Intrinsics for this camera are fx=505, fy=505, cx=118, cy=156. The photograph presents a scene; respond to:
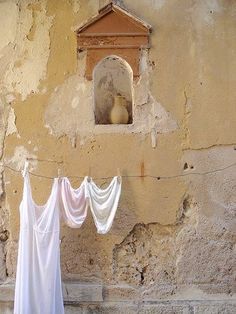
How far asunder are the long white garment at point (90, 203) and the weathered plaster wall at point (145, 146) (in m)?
0.22

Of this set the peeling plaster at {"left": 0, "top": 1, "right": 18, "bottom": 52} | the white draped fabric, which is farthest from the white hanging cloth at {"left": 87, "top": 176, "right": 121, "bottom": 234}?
the peeling plaster at {"left": 0, "top": 1, "right": 18, "bottom": 52}

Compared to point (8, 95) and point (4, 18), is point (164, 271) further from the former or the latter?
point (4, 18)

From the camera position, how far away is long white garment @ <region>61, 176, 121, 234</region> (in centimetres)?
505

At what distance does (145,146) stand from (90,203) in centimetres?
87

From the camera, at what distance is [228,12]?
556 cm

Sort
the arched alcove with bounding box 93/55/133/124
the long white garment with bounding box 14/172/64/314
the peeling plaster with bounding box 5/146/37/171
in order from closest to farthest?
1. the long white garment with bounding box 14/172/64/314
2. the peeling plaster with bounding box 5/146/37/171
3. the arched alcove with bounding box 93/55/133/124

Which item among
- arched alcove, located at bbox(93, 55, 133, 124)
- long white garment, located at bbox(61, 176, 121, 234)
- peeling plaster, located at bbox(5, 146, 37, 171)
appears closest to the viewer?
long white garment, located at bbox(61, 176, 121, 234)

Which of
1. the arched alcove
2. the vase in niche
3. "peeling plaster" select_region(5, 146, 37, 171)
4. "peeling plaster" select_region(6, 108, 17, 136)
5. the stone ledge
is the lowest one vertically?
the stone ledge

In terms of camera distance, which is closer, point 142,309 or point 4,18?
point 142,309

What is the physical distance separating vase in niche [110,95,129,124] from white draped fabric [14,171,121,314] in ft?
2.34

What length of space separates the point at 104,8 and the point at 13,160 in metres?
1.90

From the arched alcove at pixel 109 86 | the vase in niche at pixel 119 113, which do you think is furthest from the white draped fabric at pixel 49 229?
the arched alcove at pixel 109 86

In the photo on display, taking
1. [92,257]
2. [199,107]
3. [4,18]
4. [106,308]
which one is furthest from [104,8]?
[106,308]

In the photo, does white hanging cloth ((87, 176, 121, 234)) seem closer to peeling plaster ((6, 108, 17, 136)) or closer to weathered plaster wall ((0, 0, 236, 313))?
weathered plaster wall ((0, 0, 236, 313))
